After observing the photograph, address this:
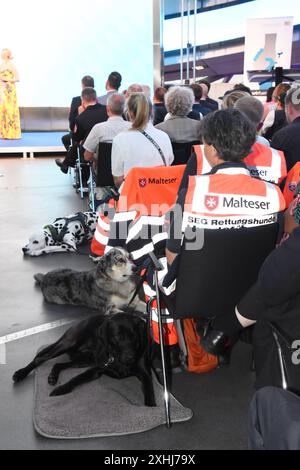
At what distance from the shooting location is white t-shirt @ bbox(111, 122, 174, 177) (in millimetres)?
3561

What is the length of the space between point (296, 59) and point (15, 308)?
1515 centimetres

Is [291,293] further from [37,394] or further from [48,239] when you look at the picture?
[48,239]

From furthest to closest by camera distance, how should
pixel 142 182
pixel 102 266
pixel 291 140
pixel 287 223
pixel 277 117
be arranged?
pixel 277 117, pixel 291 140, pixel 102 266, pixel 142 182, pixel 287 223

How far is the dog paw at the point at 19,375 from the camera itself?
7.69ft

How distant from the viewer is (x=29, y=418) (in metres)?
2.06

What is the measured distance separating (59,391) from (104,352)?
0.28m

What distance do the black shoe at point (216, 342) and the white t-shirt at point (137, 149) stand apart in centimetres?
185

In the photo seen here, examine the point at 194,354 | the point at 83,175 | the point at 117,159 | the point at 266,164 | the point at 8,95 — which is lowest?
the point at 194,354

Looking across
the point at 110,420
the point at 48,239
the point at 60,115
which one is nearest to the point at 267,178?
the point at 110,420

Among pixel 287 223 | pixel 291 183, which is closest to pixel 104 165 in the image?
pixel 291 183

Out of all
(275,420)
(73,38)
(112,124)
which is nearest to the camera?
(275,420)

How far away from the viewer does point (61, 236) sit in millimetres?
4348

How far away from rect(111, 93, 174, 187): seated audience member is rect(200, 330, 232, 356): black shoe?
1850mm

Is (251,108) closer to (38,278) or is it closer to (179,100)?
(179,100)
